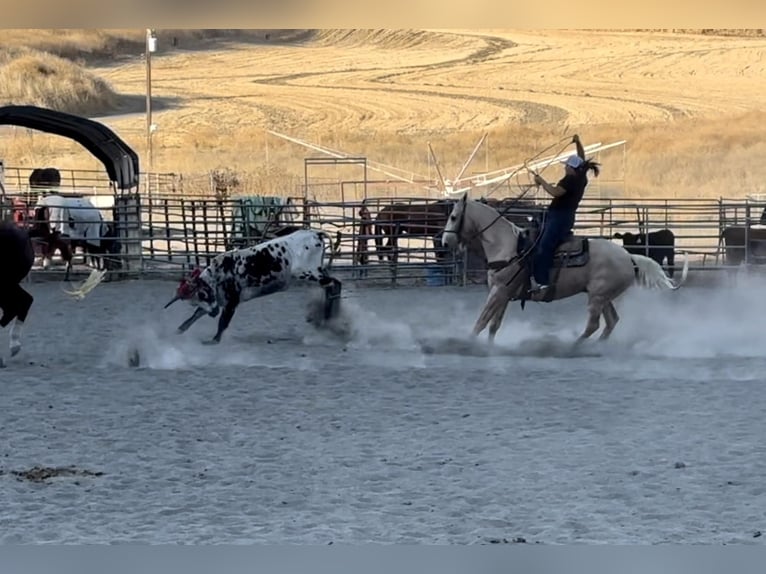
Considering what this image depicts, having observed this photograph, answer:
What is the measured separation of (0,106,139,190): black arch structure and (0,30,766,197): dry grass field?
48.6ft

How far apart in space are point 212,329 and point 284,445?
4.70 meters

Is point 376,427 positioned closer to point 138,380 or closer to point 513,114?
point 138,380

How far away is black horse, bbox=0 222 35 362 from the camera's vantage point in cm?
829

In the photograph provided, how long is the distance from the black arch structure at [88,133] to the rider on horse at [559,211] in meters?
8.39

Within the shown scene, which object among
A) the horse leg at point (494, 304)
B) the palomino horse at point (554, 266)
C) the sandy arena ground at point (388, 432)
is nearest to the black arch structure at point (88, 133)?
the sandy arena ground at point (388, 432)

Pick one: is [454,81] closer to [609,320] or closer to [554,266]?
[609,320]

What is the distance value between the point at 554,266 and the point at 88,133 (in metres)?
8.68

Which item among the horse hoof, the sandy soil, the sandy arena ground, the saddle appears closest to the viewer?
the sandy arena ground

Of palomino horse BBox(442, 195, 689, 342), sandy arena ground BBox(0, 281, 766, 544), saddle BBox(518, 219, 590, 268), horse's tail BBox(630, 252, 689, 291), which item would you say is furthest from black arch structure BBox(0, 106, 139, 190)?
horse's tail BBox(630, 252, 689, 291)

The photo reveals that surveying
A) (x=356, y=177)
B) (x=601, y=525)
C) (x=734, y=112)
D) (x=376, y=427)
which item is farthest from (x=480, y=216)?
(x=734, y=112)

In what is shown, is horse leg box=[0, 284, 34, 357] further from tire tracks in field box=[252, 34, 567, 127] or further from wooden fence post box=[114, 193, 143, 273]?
tire tracks in field box=[252, 34, 567, 127]

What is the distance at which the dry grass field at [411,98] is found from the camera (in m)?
34.5

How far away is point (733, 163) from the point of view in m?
32.5

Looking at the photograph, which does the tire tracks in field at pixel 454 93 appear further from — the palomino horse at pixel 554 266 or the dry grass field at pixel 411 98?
the palomino horse at pixel 554 266
